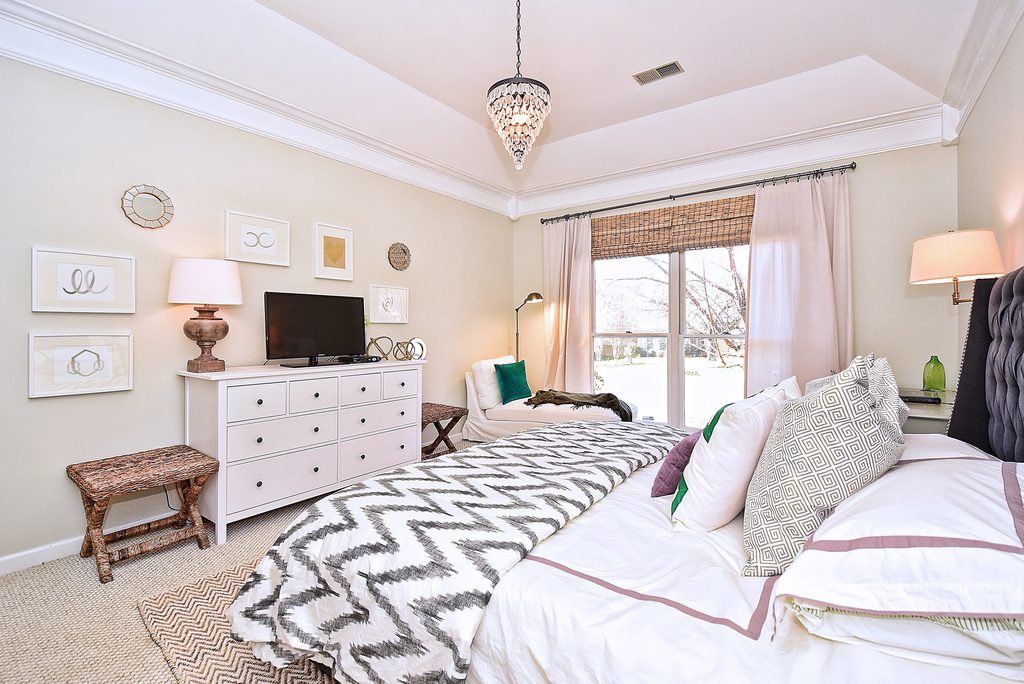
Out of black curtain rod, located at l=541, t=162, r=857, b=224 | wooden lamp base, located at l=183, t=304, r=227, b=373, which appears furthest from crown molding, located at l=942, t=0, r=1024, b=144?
wooden lamp base, located at l=183, t=304, r=227, b=373

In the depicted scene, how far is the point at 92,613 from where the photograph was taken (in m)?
1.97

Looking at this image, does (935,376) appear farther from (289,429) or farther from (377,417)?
(289,429)

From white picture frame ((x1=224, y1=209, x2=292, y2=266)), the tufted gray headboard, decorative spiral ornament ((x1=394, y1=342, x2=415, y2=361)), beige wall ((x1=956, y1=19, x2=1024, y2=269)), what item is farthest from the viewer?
decorative spiral ornament ((x1=394, y1=342, x2=415, y2=361))

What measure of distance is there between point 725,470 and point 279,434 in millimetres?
2532

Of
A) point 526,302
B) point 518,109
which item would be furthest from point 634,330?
point 518,109

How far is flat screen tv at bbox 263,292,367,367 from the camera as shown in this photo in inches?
125

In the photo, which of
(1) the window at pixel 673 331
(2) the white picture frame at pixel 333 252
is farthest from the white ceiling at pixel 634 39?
(1) the window at pixel 673 331

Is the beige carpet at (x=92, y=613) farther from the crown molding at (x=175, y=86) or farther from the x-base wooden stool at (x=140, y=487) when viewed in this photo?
the crown molding at (x=175, y=86)

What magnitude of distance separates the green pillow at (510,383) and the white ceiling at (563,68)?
6.51ft

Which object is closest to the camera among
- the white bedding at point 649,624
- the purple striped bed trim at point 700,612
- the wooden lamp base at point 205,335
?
the white bedding at point 649,624

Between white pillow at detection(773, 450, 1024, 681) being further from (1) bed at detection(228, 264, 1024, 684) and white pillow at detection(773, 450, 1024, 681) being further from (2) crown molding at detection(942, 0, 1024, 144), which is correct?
(2) crown molding at detection(942, 0, 1024, 144)

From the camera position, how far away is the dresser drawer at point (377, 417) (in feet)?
10.6

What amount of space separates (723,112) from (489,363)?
306 centimetres

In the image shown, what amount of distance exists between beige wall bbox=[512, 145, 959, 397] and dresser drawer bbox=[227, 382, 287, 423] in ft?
14.0
